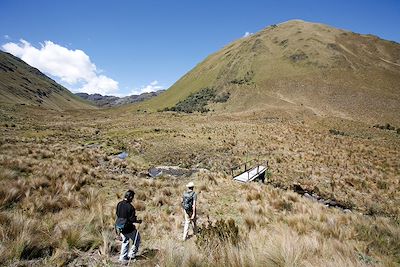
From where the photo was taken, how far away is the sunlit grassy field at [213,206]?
517 cm

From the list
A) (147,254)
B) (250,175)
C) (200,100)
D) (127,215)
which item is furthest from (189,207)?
(200,100)

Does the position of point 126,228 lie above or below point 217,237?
above

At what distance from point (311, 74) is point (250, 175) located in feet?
260

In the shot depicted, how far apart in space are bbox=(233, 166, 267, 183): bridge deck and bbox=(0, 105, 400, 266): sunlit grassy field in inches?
39.3

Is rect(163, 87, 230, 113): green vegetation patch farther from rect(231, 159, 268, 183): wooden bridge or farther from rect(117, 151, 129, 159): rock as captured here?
rect(231, 159, 268, 183): wooden bridge

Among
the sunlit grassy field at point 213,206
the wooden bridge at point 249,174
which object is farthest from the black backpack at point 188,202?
the wooden bridge at point 249,174

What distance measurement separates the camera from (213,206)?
11867 mm

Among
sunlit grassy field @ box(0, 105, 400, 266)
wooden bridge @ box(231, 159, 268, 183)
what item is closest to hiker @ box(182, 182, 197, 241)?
sunlit grassy field @ box(0, 105, 400, 266)

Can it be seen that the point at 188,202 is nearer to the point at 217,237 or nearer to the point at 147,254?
the point at 217,237

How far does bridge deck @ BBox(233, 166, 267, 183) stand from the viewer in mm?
18078

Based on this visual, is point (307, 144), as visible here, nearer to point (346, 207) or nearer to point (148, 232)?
point (346, 207)

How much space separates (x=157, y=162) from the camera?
25125 millimetres

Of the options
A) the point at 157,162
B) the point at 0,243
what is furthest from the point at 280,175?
the point at 0,243

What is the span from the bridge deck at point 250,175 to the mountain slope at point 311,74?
165 ft
